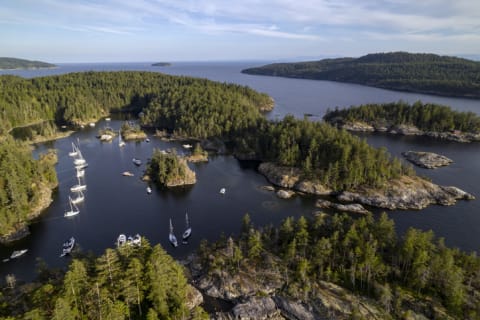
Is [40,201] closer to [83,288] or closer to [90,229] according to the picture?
[90,229]

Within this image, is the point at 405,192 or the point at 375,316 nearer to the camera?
the point at 375,316

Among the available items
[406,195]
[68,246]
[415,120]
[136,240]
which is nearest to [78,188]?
[68,246]

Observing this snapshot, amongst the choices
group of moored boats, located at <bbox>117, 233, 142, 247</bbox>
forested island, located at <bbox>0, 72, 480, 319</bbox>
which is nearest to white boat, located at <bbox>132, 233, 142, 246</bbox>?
group of moored boats, located at <bbox>117, 233, 142, 247</bbox>

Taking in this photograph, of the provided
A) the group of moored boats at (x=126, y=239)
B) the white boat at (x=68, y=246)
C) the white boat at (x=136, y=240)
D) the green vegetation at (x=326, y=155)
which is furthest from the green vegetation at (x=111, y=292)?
the green vegetation at (x=326, y=155)

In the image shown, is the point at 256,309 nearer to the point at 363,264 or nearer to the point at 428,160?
the point at 363,264

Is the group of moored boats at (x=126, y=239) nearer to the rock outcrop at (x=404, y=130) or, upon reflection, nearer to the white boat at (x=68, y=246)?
the white boat at (x=68, y=246)

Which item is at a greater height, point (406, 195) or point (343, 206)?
point (406, 195)

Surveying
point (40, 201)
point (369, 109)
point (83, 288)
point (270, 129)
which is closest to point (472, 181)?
point (270, 129)
